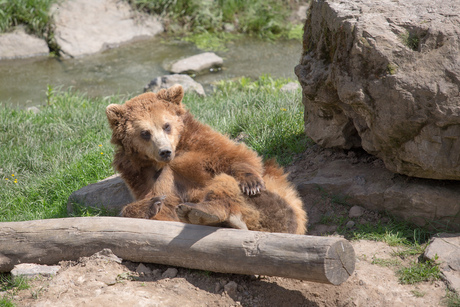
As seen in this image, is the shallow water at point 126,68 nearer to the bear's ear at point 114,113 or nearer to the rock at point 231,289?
the bear's ear at point 114,113

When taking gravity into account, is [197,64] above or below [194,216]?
below

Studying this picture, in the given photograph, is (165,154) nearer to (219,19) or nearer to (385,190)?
(385,190)

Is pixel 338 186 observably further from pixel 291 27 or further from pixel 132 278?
pixel 291 27

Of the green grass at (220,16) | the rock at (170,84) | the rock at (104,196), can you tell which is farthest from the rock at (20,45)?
the rock at (104,196)

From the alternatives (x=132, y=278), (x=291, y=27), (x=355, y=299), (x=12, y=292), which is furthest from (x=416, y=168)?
(x=291, y=27)

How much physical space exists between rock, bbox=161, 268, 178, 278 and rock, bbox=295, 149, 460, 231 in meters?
1.85

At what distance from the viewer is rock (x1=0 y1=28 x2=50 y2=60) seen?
12.4 metres

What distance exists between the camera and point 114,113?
4809mm

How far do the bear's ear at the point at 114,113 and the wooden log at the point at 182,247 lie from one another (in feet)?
3.67

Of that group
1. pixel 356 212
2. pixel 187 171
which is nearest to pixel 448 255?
pixel 356 212

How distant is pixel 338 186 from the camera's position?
503 cm

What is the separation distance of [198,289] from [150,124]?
1.68 metres

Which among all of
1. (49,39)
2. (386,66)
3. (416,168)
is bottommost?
(49,39)

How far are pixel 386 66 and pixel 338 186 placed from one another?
4.92 ft
